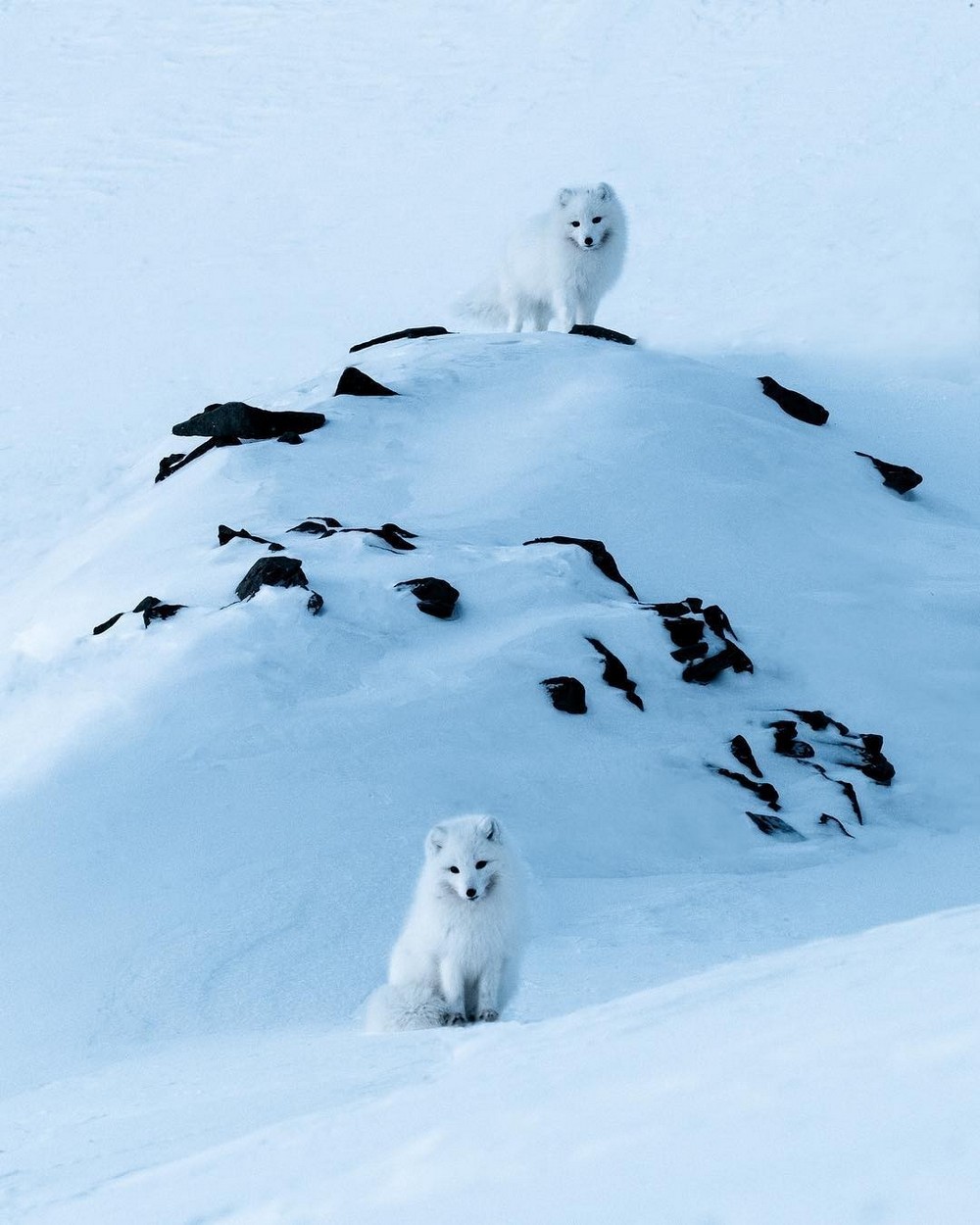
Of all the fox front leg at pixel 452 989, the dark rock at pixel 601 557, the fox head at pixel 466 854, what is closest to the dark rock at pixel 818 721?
the dark rock at pixel 601 557

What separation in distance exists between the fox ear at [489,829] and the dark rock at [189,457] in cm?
967

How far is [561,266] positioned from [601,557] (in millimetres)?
4769

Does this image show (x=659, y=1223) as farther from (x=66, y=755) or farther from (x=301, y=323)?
(x=301, y=323)

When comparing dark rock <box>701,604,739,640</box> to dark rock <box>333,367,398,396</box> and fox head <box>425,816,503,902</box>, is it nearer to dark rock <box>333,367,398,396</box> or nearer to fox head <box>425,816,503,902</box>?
dark rock <box>333,367,398,396</box>

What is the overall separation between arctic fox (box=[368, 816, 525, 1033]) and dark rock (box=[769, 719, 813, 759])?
4867 mm

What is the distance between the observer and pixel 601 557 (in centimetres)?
1277

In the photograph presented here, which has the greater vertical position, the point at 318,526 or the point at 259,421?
the point at 318,526

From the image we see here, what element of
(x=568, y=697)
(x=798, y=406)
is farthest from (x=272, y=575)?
(x=798, y=406)

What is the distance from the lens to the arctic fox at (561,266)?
1559 cm

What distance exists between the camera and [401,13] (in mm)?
38562

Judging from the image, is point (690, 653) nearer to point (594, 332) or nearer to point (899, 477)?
point (899, 477)

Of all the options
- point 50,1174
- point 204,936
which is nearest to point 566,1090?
point 50,1174

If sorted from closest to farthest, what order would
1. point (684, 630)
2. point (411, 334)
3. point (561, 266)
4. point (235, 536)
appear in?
point (684, 630) → point (235, 536) → point (561, 266) → point (411, 334)

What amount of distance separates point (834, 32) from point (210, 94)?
1477 cm
